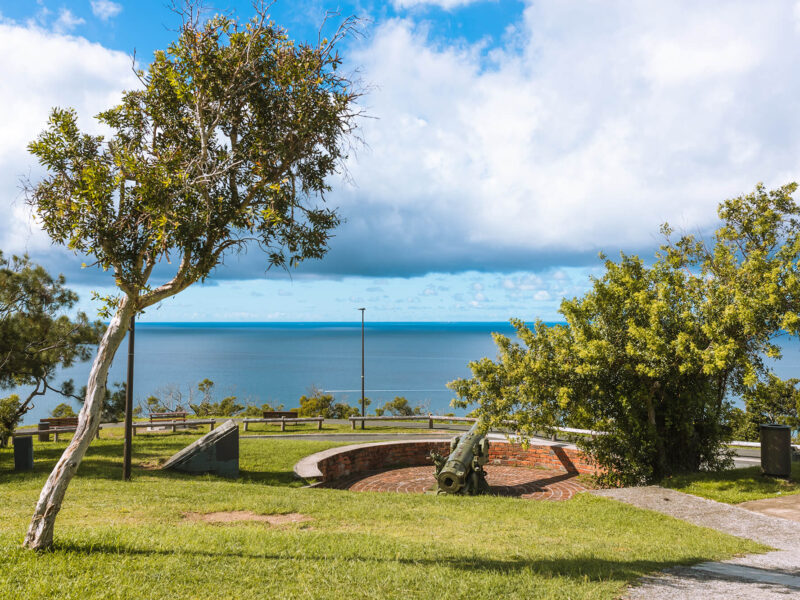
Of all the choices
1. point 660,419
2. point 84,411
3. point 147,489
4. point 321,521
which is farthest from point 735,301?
point 147,489

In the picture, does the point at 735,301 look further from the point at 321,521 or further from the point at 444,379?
the point at 444,379

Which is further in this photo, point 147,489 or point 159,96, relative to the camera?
point 147,489

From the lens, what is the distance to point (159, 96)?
6.56 meters

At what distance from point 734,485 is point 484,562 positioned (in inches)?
269

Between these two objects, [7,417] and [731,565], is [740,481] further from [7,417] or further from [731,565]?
[7,417]

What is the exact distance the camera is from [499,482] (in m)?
13.3

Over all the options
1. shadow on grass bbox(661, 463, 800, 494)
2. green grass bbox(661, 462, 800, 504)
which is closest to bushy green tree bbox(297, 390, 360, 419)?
shadow on grass bbox(661, 463, 800, 494)

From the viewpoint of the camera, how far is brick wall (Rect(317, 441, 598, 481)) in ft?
45.2

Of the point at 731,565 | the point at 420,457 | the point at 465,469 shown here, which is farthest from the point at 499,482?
the point at 731,565

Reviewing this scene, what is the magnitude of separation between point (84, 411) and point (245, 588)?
8.50ft

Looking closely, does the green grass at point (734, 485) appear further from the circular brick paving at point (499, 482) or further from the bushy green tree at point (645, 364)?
the circular brick paving at point (499, 482)

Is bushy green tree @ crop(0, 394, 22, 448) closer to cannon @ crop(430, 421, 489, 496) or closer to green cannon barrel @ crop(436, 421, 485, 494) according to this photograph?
cannon @ crop(430, 421, 489, 496)

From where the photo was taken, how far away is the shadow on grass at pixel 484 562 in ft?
17.0

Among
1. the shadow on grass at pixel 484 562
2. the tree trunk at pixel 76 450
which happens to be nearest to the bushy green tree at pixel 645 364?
the shadow on grass at pixel 484 562
